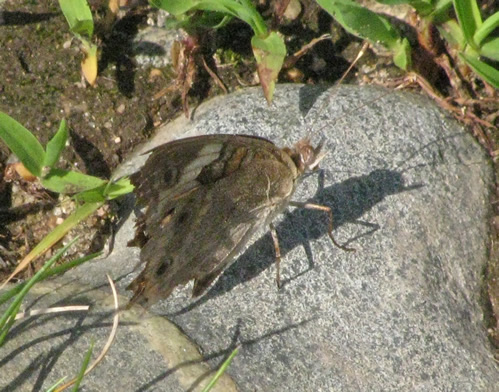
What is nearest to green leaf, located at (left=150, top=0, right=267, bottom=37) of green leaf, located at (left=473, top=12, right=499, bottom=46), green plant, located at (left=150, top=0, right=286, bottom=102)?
green plant, located at (left=150, top=0, right=286, bottom=102)

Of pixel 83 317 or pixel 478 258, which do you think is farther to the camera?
pixel 478 258

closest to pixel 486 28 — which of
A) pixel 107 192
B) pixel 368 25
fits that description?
pixel 368 25

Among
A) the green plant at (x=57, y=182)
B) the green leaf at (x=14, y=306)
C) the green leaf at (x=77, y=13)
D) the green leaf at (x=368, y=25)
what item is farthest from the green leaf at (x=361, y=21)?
the green leaf at (x=14, y=306)

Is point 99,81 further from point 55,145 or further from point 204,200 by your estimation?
point 204,200

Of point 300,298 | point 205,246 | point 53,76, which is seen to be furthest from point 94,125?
point 300,298

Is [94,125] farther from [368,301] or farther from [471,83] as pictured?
[471,83]

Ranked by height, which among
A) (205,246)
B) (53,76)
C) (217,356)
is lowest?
(217,356)
